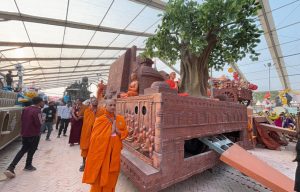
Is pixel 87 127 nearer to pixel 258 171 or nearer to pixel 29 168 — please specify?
pixel 29 168

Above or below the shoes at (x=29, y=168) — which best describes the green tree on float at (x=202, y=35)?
above

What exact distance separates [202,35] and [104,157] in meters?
3.32

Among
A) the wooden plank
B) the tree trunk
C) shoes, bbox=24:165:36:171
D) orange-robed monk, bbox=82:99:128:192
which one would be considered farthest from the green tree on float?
shoes, bbox=24:165:36:171

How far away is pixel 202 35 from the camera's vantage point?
4.18m

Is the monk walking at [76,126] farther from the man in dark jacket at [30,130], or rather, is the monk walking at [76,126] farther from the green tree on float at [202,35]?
the green tree on float at [202,35]

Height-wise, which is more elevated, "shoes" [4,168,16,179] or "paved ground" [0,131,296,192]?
"shoes" [4,168,16,179]

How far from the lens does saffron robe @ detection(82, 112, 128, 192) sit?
2.68 m

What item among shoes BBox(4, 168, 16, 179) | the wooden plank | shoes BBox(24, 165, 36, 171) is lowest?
shoes BBox(24, 165, 36, 171)

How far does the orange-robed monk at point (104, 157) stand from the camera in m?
2.69

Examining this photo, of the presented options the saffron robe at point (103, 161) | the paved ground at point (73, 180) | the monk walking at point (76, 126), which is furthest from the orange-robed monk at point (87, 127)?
the monk walking at point (76, 126)

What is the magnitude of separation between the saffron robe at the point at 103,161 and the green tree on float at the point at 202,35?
2548 mm

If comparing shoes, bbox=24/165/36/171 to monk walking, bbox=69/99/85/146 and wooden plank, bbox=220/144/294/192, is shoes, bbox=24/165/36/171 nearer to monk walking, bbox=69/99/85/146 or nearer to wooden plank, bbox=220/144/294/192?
monk walking, bbox=69/99/85/146

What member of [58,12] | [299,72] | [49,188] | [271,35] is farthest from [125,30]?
[299,72]

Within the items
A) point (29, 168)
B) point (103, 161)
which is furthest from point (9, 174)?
point (103, 161)
